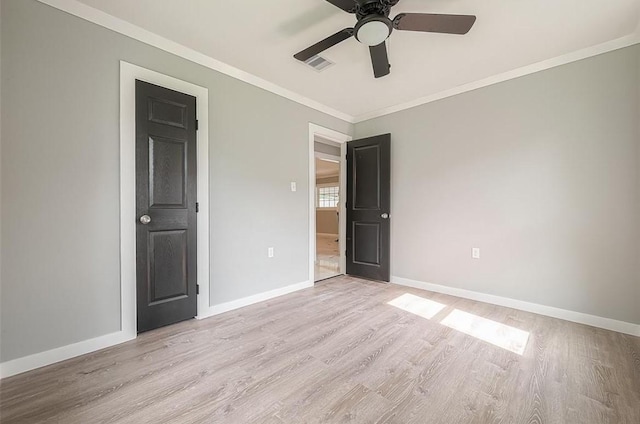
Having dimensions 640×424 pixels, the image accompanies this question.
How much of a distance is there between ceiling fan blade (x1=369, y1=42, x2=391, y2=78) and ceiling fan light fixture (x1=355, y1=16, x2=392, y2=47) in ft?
0.41

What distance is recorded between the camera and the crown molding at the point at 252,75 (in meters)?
1.94

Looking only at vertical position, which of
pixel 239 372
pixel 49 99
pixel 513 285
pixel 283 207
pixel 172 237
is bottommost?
pixel 239 372

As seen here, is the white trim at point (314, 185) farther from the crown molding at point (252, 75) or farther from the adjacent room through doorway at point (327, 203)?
the adjacent room through doorway at point (327, 203)

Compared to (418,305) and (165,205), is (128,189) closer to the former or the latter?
(165,205)

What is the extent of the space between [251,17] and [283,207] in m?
1.91

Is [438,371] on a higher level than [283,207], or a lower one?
lower

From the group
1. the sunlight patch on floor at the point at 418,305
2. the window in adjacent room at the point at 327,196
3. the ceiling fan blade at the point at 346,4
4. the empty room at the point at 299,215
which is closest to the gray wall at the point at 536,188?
the empty room at the point at 299,215

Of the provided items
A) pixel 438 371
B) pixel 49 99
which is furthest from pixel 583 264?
pixel 49 99

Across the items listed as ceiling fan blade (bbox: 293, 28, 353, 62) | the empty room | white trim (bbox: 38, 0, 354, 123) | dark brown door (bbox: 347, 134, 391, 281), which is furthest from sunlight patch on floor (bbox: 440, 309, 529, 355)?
white trim (bbox: 38, 0, 354, 123)

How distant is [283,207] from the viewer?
331 cm

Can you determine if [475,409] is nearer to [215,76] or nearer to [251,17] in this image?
[251,17]

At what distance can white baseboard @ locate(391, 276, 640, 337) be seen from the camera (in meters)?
2.29

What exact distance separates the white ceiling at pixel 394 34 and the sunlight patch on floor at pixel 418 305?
250 centimetres

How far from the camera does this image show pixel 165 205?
230cm
